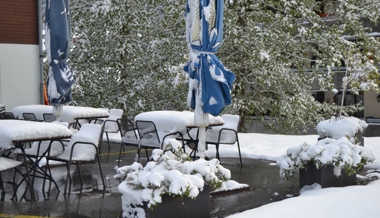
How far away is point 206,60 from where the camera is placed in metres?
7.76

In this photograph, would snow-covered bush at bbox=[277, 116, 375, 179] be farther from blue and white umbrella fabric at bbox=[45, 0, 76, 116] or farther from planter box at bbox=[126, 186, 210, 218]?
blue and white umbrella fabric at bbox=[45, 0, 76, 116]

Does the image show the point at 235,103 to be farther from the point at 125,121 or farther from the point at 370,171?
the point at 370,171

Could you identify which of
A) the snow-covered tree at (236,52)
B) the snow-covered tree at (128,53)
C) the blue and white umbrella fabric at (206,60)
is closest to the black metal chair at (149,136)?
the blue and white umbrella fabric at (206,60)

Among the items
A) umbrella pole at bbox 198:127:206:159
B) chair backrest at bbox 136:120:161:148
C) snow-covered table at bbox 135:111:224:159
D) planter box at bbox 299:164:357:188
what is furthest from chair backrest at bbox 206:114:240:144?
planter box at bbox 299:164:357:188

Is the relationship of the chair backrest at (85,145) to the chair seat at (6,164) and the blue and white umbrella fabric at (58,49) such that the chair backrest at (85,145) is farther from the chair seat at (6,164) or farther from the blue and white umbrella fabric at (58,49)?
the blue and white umbrella fabric at (58,49)

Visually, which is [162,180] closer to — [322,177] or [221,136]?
[322,177]

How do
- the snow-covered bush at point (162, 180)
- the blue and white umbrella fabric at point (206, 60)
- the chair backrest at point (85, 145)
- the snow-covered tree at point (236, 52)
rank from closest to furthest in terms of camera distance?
the snow-covered bush at point (162, 180) → the blue and white umbrella fabric at point (206, 60) → the chair backrest at point (85, 145) → the snow-covered tree at point (236, 52)

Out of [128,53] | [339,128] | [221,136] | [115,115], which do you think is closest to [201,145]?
[221,136]

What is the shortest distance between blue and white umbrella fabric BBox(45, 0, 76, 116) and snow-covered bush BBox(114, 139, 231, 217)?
514cm

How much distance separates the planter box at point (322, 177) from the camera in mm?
7812

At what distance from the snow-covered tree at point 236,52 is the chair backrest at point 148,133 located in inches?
270

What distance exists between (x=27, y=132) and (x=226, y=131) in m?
3.69

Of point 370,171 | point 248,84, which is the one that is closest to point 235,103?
point 248,84

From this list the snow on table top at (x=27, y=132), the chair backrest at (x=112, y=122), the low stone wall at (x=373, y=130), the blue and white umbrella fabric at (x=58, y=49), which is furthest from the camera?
the low stone wall at (x=373, y=130)
